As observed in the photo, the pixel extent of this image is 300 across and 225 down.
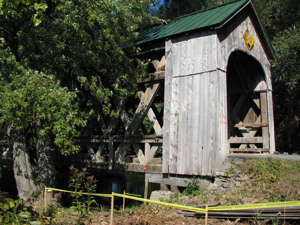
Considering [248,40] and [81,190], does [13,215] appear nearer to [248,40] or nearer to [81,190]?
[81,190]

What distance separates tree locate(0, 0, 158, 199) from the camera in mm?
7117

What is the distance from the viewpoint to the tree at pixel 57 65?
7117 mm

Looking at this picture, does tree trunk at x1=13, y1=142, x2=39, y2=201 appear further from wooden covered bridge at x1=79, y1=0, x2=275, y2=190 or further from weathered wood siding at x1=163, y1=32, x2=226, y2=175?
weathered wood siding at x1=163, y1=32, x2=226, y2=175

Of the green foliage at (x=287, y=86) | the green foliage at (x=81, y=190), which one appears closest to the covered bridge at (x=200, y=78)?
the green foliage at (x=81, y=190)

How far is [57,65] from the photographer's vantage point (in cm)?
887

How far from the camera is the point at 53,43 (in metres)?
8.71

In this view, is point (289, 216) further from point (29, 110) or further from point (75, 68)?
point (75, 68)

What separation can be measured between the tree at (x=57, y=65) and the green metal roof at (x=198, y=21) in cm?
88

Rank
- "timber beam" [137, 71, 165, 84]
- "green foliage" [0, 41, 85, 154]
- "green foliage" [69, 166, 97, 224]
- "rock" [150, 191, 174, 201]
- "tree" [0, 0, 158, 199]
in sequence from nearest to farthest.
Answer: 1. "green foliage" [69, 166, 97, 224]
2. "green foliage" [0, 41, 85, 154]
3. "tree" [0, 0, 158, 199]
4. "rock" [150, 191, 174, 201]
5. "timber beam" [137, 71, 165, 84]

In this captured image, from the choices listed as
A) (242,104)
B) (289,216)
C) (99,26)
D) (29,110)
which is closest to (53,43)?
(99,26)

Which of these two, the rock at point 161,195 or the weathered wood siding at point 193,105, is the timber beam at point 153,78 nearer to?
the weathered wood siding at point 193,105

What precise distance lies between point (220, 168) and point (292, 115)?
38.3ft

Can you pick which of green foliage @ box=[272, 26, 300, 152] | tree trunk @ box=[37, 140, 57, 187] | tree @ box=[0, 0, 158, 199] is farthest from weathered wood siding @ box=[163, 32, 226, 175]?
green foliage @ box=[272, 26, 300, 152]

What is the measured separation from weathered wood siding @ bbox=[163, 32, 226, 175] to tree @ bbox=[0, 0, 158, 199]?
55.5 inches
